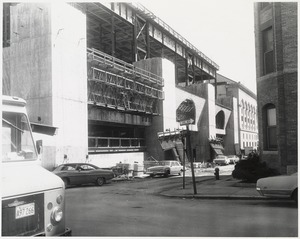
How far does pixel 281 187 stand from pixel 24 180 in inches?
296

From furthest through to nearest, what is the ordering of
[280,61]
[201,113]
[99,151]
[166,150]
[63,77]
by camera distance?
[201,113]
[166,150]
[99,151]
[63,77]
[280,61]

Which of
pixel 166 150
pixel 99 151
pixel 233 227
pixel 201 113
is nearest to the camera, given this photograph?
pixel 233 227

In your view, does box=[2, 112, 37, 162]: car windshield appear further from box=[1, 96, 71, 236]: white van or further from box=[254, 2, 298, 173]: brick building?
box=[254, 2, 298, 173]: brick building

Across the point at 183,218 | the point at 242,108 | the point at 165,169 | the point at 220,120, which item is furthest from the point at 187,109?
the point at 183,218

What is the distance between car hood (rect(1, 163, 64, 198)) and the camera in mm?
4949

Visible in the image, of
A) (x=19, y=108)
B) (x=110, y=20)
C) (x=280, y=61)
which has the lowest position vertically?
(x=19, y=108)

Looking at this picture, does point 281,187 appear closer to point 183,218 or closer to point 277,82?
point 183,218

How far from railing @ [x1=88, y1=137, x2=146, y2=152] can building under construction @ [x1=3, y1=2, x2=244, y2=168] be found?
0.32ft

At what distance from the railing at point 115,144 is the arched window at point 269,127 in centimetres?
1372

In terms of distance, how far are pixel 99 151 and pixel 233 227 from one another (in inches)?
835

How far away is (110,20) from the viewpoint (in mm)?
36719

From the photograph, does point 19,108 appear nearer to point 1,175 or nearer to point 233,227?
point 1,175

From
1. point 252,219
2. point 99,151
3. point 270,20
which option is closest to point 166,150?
point 99,151

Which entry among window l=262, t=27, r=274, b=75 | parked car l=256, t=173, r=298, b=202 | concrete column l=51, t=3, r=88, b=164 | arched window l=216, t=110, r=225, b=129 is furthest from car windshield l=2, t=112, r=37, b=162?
arched window l=216, t=110, r=225, b=129
